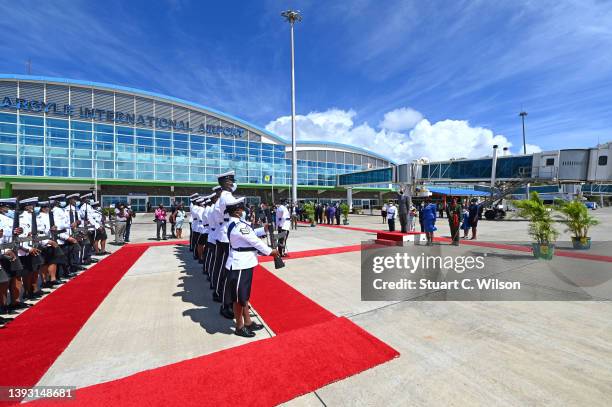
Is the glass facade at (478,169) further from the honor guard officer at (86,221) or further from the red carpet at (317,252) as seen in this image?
the honor guard officer at (86,221)

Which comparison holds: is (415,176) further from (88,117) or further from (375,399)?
(88,117)

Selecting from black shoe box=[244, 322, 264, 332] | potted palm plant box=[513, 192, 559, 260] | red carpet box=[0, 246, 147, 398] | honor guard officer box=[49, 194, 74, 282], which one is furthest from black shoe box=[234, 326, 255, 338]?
potted palm plant box=[513, 192, 559, 260]

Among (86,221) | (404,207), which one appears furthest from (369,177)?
(86,221)

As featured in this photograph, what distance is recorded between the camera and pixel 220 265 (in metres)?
4.72

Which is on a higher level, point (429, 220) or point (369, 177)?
point (369, 177)

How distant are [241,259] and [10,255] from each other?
3480 millimetres

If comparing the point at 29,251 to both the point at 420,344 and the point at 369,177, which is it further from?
the point at 369,177

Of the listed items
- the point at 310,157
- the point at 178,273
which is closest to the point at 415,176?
the point at 310,157

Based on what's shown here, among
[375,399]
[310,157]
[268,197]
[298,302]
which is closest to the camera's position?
[375,399]

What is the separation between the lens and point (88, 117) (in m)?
29.0

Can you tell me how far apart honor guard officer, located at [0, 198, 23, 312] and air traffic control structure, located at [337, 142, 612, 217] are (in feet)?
89.1

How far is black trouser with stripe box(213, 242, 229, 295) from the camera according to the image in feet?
14.7

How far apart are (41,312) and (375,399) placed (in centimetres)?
499

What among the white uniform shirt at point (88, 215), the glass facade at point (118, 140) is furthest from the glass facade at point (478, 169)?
the white uniform shirt at point (88, 215)
